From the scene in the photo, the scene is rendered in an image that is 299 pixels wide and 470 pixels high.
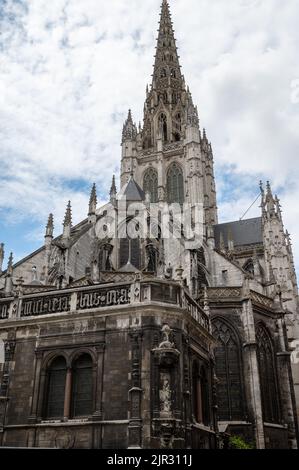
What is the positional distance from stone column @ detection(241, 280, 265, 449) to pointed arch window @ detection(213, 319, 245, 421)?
52 centimetres

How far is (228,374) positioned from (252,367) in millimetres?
1351

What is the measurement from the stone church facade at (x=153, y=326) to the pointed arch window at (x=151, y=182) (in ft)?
0.43

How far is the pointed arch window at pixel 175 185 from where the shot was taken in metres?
51.6

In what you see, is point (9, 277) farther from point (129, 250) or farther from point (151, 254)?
point (151, 254)

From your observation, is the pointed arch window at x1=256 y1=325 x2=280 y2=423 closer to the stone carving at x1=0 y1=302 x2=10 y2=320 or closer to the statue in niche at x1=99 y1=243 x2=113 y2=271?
the statue in niche at x1=99 y1=243 x2=113 y2=271

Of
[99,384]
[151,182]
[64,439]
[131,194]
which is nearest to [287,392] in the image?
[99,384]

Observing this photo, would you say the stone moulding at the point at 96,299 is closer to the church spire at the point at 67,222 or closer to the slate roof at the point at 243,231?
the church spire at the point at 67,222

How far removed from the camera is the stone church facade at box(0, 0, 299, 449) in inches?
458

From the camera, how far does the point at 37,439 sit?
11.8 metres

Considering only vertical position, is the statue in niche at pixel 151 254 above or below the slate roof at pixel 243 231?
below

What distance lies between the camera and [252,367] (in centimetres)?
2419

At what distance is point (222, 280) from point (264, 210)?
34.0 feet

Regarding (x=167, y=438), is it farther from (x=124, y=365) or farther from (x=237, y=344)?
(x=237, y=344)

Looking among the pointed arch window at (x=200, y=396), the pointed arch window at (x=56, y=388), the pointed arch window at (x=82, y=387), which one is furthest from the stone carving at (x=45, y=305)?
the pointed arch window at (x=200, y=396)
